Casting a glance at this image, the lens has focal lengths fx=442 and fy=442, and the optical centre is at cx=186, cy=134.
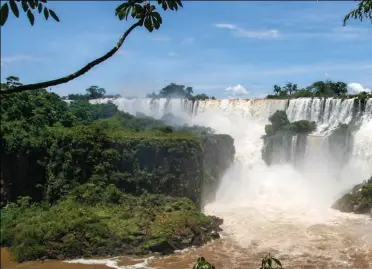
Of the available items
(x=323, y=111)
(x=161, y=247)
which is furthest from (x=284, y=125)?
(x=161, y=247)

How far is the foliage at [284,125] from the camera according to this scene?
25.4m

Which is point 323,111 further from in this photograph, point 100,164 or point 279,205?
point 100,164

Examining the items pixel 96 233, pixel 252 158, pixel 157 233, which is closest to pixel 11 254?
pixel 96 233

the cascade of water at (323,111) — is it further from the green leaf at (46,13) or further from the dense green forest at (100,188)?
the green leaf at (46,13)

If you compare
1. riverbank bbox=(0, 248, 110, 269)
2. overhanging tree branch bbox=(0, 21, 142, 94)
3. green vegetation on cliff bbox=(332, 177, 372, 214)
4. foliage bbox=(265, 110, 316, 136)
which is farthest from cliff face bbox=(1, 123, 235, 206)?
overhanging tree branch bbox=(0, 21, 142, 94)

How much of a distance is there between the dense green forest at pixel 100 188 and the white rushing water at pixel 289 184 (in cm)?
195

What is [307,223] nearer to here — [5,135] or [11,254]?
[11,254]

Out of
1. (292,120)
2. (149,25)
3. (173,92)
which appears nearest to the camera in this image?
(149,25)

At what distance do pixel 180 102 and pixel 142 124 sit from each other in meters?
11.4

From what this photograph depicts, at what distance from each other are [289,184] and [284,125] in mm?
4706

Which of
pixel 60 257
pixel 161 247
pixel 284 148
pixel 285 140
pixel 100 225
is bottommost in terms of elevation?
pixel 60 257

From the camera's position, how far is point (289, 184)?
23250 mm

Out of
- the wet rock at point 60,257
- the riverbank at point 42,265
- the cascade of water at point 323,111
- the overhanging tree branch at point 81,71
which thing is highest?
the cascade of water at point 323,111

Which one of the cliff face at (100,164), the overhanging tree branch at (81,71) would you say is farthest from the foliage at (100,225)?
the overhanging tree branch at (81,71)
